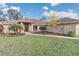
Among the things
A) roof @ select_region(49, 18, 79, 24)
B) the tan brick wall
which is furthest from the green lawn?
roof @ select_region(49, 18, 79, 24)

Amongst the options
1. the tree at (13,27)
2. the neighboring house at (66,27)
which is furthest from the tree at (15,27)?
the neighboring house at (66,27)

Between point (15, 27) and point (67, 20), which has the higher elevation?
point (67, 20)

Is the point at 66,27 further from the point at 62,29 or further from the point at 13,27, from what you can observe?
the point at 13,27

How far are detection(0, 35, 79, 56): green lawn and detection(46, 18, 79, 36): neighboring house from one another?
0.14 m

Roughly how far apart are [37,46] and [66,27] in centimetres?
56

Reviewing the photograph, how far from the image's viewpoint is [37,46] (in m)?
5.84

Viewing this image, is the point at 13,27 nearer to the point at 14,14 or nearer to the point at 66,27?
the point at 14,14

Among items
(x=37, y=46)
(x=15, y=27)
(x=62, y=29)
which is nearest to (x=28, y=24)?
(x=15, y=27)

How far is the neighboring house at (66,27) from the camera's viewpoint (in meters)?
5.84

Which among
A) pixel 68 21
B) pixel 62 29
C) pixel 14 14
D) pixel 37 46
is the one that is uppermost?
pixel 14 14

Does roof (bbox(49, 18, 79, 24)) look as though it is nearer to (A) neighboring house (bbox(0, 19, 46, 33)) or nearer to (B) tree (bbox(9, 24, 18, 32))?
(A) neighboring house (bbox(0, 19, 46, 33))

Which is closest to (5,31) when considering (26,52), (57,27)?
(26,52)

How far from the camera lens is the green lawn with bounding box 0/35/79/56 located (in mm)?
5797

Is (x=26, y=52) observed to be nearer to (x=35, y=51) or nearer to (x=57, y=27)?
(x=35, y=51)
